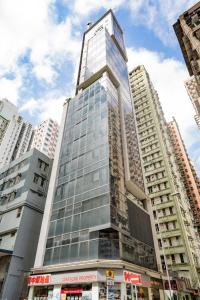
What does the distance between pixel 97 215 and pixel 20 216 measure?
15.5 m

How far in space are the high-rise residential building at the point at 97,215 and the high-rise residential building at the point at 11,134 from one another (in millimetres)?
67328

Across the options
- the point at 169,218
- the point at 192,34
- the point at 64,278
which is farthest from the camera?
the point at 169,218

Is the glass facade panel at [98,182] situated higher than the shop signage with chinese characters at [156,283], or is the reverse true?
the glass facade panel at [98,182]

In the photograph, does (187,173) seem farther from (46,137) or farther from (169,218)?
(46,137)

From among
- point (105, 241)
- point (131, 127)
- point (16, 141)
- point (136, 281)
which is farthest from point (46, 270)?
point (16, 141)

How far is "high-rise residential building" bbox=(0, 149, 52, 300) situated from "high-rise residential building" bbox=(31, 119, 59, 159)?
55.6m

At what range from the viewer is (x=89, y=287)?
20.7 meters

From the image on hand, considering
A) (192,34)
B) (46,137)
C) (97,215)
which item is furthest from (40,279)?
(46,137)

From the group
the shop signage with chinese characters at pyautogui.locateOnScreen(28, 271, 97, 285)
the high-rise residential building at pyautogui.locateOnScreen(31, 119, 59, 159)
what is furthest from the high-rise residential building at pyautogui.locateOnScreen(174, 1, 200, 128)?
the high-rise residential building at pyautogui.locateOnScreen(31, 119, 59, 159)

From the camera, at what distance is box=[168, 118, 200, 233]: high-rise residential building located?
76.2 m

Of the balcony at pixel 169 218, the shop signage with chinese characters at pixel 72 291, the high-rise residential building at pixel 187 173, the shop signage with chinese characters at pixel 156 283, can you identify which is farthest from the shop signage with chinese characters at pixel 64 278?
the high-rise residential building at pixel 187 173

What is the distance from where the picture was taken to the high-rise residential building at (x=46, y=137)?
4011 inches

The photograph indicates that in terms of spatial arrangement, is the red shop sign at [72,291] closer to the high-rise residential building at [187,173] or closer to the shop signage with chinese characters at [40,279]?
the shop signage with chinese characters at [40,279]

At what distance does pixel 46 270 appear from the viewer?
24484mm
